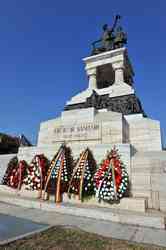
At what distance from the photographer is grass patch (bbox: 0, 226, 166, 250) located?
3.32 m

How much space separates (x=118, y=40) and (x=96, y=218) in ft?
49.4

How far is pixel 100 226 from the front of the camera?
481cm

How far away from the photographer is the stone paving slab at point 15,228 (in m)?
3.65

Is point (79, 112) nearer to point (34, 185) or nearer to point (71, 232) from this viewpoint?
point (34, 185)

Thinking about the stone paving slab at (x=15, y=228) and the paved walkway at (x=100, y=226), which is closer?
the stone paving slab at (x=15, y=228)

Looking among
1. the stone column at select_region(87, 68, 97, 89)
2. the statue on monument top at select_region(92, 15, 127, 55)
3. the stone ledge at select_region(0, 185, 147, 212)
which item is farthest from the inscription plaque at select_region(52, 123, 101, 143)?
the statue on monument top at select_region(92, 15, 127, 55)

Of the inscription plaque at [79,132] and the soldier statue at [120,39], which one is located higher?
the soldier statue at [120,39]

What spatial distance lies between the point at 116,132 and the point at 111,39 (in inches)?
471

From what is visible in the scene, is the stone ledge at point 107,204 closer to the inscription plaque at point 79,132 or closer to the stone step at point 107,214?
the stone step at point 107,214

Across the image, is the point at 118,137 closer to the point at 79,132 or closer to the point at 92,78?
the point at 79,132

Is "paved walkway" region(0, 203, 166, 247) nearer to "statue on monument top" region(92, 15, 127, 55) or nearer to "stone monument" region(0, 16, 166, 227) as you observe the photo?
"stone monument" region(0, 16, 166, 227)

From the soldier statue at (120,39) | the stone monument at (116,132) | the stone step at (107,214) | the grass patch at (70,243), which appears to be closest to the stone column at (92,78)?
the stone monument at (116,132)

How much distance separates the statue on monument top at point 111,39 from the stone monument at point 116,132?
1.29 metres

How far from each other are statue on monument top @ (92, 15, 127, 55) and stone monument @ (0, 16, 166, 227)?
129 centimetres
